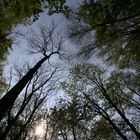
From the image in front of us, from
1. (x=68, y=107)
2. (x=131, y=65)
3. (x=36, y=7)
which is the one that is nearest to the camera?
(x=36, y=7)

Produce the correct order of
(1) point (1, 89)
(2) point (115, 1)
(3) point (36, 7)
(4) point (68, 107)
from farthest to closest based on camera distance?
(4) point (68, 107)
(1) point (1, 89)
(2) point (115, 1)
(3) point (36, 7)

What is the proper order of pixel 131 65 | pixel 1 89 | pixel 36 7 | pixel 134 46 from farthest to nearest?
pixel 1 89 < pixel 131 65 < pixel 134 46 < pixel 36 7

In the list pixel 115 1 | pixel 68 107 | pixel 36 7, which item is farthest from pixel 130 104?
pixel 36 7

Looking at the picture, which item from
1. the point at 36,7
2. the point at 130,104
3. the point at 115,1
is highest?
the point at 130,104

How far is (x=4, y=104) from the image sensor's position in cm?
721

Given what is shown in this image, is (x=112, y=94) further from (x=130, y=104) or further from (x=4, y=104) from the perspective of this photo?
(x=4, y=104)

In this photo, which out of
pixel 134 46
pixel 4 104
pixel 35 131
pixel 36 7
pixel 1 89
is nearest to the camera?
pixel 4 104

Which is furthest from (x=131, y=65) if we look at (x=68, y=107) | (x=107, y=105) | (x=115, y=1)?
(x=68, y=107)

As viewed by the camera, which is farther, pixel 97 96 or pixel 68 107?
pixel 68 107

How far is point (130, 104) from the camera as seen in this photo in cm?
2330

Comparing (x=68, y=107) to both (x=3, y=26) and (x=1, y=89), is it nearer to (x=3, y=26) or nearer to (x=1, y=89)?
(x=1, y=89)

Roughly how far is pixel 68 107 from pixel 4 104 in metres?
23.9

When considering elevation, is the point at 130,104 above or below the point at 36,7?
above

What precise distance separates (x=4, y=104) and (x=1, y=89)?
9.01 m
